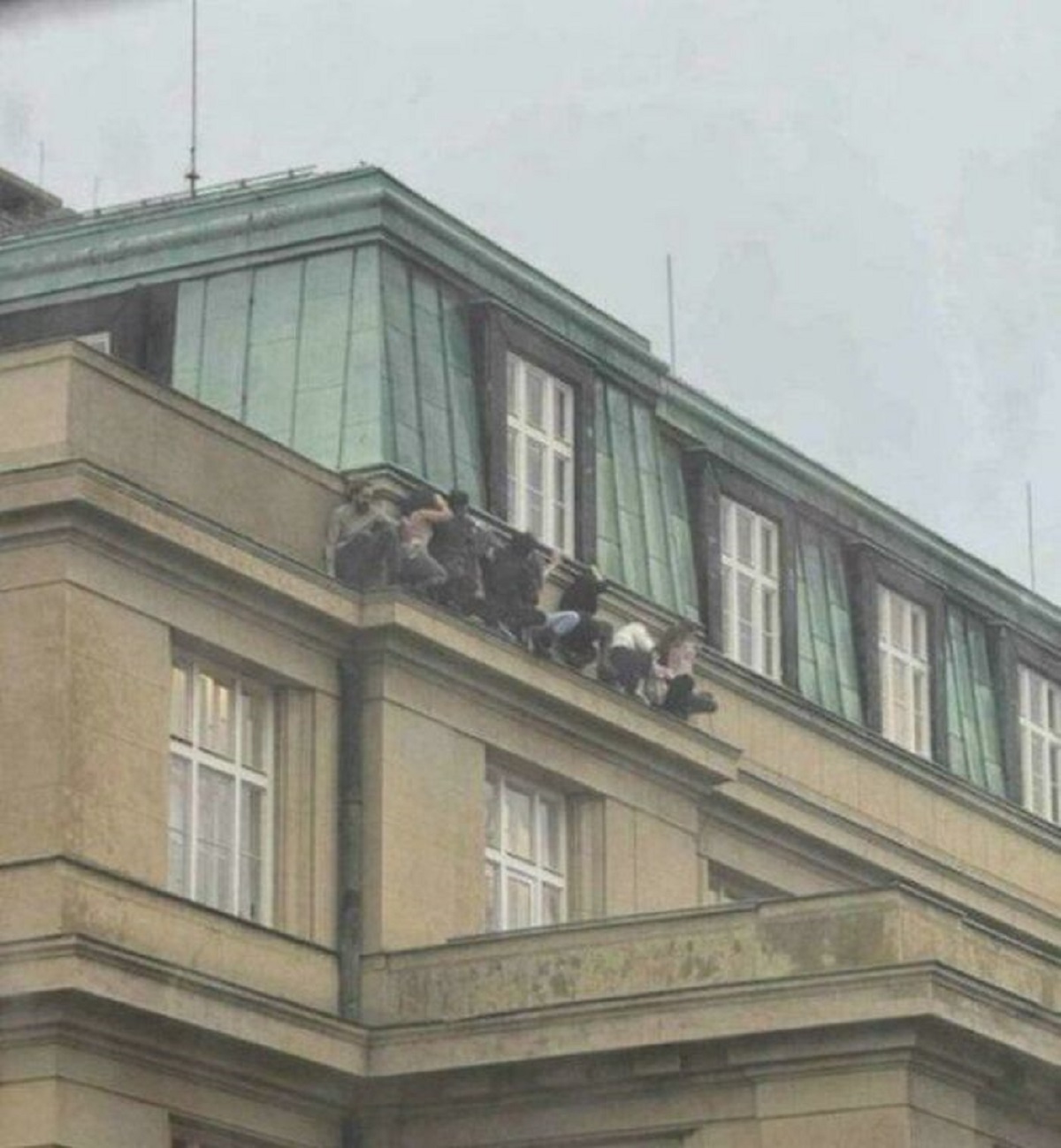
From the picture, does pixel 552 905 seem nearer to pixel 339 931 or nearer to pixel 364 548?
pixel 339 931

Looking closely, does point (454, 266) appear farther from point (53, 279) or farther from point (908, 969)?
point (908, 969)

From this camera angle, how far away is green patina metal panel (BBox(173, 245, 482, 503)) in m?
29.3

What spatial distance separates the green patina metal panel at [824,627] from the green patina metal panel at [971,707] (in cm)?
305

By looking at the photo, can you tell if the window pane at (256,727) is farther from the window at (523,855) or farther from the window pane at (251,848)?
the window at (523,855)

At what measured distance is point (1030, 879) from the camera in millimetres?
42062

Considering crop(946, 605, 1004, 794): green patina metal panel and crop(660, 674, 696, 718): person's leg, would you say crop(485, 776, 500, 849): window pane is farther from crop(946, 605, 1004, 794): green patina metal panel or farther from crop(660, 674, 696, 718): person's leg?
crop(946, 605, 1004, 794): green patina metal panel

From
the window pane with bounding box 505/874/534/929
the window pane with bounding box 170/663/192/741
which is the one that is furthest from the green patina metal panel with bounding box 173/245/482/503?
the window pane with bounding box 505/874/534/929

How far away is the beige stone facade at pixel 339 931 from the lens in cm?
2395

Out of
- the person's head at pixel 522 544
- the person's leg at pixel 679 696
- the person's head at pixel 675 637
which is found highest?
the person's head at pixel 522 544

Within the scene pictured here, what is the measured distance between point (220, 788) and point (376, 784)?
5.85ft

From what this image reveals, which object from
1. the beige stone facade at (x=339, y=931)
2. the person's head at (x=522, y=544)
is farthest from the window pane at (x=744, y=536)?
the person's head at (x=522, y=544)

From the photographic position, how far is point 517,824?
29844 millimetres

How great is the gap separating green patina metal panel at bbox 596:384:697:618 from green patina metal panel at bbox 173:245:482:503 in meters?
2.99

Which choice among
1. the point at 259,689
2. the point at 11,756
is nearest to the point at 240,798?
the point at 259,689
